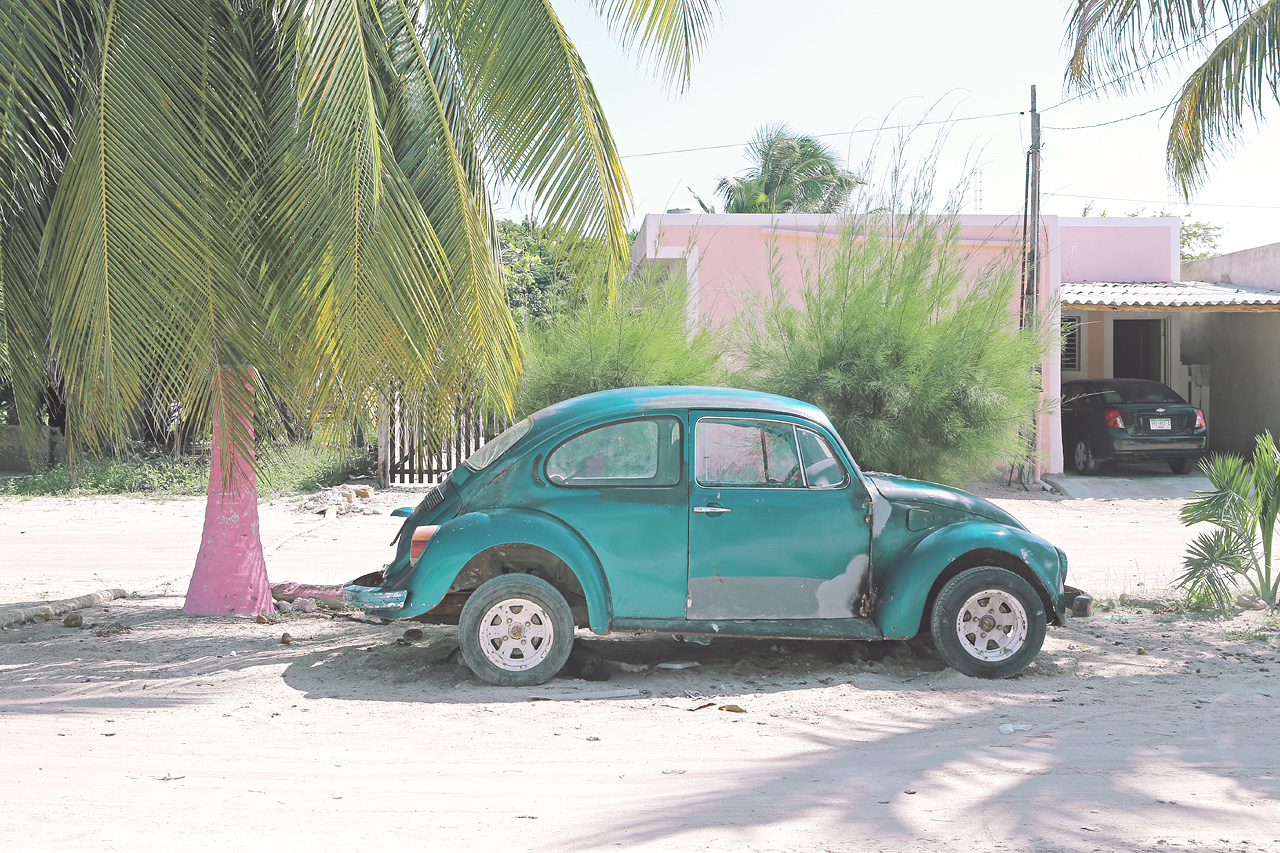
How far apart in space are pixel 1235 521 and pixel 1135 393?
35.6 ft

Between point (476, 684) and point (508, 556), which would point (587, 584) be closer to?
point (508, 556)

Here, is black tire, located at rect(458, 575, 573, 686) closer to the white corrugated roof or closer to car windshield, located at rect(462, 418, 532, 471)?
car windshield, located at rect(462, 418, 532, 471)

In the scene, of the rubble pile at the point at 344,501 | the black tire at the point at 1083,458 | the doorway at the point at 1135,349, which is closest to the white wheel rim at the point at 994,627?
the rubble pile at the point at 344,501

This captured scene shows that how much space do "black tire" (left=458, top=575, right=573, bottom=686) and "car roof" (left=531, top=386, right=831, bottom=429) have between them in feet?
3.18

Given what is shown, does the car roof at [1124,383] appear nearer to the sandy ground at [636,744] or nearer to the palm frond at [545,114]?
the sandy ground at [636,744]

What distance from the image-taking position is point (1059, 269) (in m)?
18.5

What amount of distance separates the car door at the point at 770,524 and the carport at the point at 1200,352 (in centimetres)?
1422

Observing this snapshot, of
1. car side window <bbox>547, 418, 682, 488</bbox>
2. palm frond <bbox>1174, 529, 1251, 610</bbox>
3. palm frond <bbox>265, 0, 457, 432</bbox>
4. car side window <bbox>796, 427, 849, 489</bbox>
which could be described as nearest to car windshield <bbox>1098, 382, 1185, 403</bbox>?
palm frond <bbox>1174, 529, 1251, 610</bbox>

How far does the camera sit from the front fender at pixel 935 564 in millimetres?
6113

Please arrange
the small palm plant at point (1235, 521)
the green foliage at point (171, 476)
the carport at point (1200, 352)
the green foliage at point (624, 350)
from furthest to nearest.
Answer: the carport at point (1200, 352)
the green foliage at point (171, 476)
the green foliage at point (624, 350)
the small palm plant at point (1235, 521)

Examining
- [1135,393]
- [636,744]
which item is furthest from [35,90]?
[1135,393]

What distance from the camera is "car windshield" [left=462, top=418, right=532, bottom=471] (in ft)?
20.6

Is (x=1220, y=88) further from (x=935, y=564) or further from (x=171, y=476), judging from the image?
(x=171, y=476)

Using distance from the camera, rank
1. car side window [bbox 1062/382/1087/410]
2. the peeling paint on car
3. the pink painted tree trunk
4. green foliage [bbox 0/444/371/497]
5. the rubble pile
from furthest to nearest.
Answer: car side window [bbox 1062/382/1087/410] < green foliage [bbox 0/444/371/497] < the rubble pile < the pink painted tree trunk < the peeling paint on car
